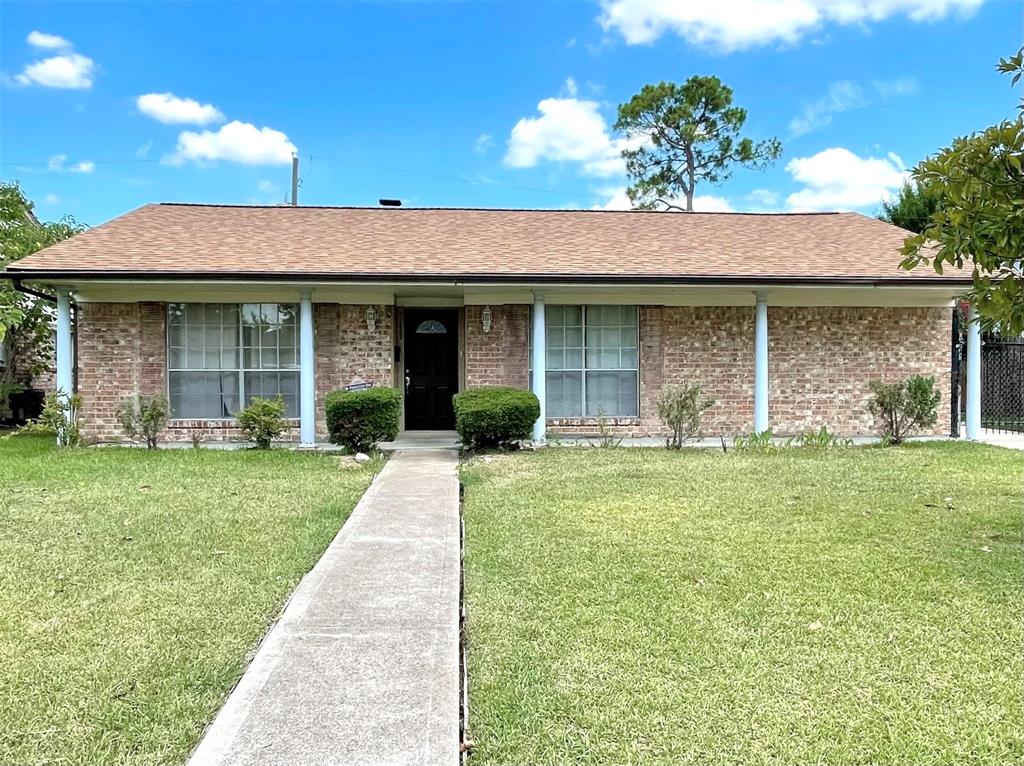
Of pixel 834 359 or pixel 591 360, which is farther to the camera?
pixel 834 359

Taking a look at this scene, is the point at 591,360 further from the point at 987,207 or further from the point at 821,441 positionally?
the point at 987,207

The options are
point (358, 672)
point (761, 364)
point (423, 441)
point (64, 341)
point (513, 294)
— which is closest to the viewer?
point (358, 672)

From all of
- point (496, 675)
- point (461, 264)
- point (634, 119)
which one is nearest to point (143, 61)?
point (461, 264)

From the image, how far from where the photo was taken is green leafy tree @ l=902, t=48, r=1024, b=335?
4734mm

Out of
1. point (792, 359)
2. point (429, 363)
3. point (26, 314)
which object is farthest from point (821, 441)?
point (26, 314)

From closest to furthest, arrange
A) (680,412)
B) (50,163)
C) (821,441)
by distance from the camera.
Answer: (821,441), (680,412), (50,163)

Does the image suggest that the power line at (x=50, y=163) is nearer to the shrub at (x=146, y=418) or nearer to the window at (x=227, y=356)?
the window at (x=227, y=356)

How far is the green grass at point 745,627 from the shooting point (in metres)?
2.75

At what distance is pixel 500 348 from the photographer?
41.7ft

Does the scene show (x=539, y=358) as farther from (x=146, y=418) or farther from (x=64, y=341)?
(x=64, y=341)

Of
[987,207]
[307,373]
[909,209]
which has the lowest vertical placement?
[307,373]

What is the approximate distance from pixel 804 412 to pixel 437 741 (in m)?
11.8

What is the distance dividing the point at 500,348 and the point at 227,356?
4.72 meters

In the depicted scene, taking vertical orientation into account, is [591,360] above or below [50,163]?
below
